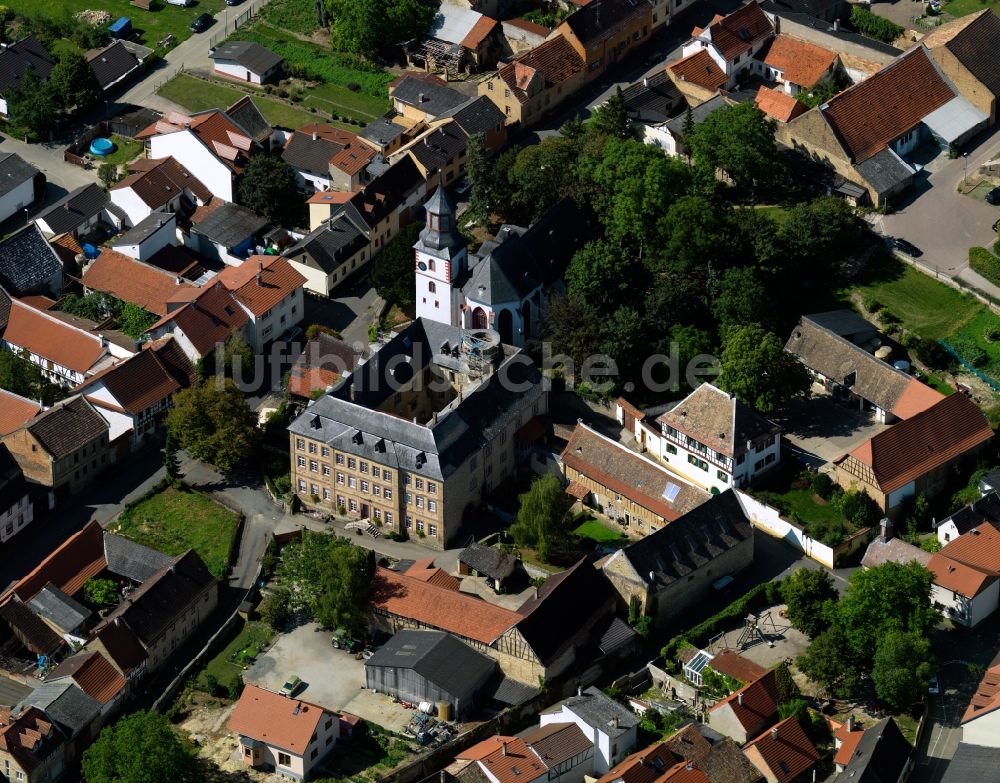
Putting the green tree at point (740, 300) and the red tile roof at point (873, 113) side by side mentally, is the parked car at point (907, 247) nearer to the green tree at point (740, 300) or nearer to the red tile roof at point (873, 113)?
the red tile roof at point (873, 113)

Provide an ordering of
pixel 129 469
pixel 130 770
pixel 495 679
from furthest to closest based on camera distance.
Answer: pixel 129 469
pixel 495 679
pixel 130 770

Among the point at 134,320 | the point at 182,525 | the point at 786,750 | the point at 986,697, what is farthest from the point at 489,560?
→ the point at 134,320

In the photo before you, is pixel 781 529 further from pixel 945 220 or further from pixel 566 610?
pixel 945 220

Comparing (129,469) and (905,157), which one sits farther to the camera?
(905,157)

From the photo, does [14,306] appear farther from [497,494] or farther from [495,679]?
[495,679]

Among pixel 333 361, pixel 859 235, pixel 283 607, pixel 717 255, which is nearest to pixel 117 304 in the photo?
pixel 333 361

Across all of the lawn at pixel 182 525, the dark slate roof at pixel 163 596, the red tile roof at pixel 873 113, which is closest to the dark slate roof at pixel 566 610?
the dark slate roof at pixel 163 596
